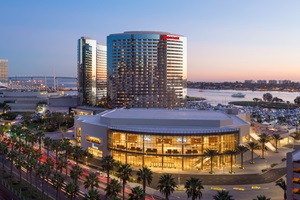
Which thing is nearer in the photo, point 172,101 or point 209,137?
point 209,137

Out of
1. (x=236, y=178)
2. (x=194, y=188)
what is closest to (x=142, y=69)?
(x=236, y=178)

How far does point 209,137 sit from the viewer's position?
73062 millimetres

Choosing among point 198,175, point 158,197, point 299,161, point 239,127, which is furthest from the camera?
point 239,127

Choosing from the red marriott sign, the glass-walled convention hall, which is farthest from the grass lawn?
the red marriott sign

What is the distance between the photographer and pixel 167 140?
72812 millimetres

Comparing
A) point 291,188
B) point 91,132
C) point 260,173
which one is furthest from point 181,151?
point 291,188

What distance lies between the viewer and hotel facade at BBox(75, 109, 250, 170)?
237 feet

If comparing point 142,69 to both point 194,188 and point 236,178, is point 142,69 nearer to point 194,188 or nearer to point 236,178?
point 236,178

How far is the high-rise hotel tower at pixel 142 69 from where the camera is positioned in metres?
172

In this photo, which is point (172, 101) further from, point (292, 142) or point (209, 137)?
point (209, 137)

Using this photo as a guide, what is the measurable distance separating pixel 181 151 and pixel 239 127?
1845cm

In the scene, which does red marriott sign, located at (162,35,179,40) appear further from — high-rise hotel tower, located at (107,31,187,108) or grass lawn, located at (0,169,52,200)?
grass lawn, located at (0,169,52,200)

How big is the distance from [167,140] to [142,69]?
4084 inches

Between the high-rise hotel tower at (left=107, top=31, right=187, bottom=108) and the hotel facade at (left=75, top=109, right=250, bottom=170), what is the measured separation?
3517 inches
